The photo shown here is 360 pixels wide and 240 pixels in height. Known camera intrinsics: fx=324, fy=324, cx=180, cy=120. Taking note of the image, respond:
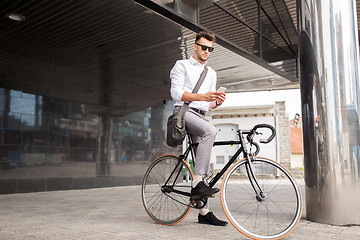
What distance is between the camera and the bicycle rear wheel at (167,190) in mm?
3558

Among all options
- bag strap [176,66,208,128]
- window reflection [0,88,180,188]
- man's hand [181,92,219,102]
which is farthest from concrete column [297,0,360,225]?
window reflection [0,88,180,188]

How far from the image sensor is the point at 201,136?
3.41 meters

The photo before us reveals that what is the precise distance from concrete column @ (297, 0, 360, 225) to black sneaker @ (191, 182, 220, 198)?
1413mm

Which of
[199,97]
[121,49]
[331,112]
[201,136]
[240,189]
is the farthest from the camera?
[121,49]

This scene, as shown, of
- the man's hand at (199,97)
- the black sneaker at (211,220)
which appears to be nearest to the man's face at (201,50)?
the man's hand at (199,97)

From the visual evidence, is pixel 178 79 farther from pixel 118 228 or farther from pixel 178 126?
pixel 118 228

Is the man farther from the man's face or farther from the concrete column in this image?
the concrete column

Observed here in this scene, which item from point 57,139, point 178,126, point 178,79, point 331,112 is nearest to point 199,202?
point 178,126

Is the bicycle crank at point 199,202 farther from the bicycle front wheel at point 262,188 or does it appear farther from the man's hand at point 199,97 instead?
the man's hand at point 199,97

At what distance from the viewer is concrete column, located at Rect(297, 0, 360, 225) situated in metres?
3.60

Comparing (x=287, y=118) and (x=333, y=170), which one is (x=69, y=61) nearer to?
(x=333, y=170)

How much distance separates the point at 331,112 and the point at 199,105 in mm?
1558

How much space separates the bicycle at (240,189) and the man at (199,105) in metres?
0.12

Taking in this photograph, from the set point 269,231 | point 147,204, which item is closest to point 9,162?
point 147,204
